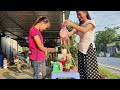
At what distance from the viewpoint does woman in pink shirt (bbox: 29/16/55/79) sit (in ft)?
11.5

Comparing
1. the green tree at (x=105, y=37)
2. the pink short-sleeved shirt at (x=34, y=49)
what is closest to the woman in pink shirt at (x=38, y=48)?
the pink short-sleeved shirt at (x=34, y=49)

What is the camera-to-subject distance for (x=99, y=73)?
371 centimetres

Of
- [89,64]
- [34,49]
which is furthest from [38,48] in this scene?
[89,64]

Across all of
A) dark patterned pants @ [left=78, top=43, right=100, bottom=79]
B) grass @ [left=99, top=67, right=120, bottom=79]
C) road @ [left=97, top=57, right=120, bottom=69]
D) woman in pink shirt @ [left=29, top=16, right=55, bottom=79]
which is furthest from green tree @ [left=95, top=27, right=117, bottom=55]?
woman in pink shirt @ [left=29, top=16, right=55, bottom=79]

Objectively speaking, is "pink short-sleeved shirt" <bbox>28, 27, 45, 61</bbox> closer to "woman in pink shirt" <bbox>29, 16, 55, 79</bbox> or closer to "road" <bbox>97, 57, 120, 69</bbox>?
"woman in pink shirt" <bbox>29, 16, 55, 79</bbox>

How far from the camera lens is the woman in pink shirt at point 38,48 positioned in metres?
3.51

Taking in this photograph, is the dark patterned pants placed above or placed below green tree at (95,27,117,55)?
below

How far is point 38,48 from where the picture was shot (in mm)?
3527

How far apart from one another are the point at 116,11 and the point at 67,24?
864mm

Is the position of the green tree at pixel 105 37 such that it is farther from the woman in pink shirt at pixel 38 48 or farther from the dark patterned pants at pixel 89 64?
the woman in pink shirt at pixel 38 48

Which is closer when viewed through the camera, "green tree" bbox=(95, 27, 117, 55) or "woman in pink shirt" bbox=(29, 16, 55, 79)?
"woman in pink shirt" bbox=(29, 16, 55, 79)

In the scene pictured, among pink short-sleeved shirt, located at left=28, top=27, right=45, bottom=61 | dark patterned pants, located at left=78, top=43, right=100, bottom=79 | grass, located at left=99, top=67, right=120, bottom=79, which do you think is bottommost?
grass, located at left=99, top=67, right=120, bottom=79

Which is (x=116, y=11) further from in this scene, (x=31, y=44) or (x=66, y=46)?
(x=31, y=44)
